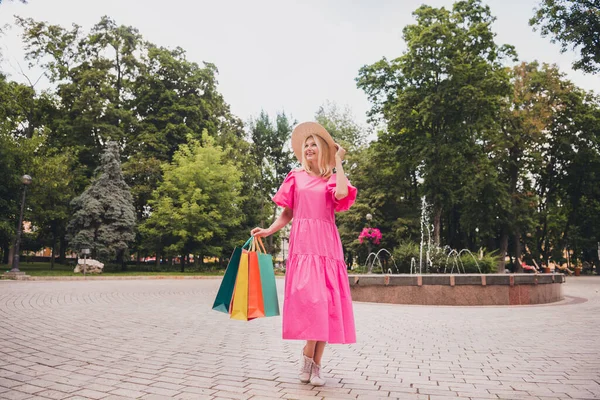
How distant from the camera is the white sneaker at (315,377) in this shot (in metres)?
3.63

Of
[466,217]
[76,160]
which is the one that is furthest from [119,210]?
[466,217]

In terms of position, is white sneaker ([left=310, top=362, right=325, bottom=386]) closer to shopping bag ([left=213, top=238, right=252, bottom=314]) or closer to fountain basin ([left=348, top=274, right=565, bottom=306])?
shopping bag ([left=213, top=238, right=252, bottom=314])

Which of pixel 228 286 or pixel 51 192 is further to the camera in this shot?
pixel 51 192

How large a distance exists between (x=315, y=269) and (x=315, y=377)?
3.16 feet

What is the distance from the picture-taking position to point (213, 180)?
3256cm

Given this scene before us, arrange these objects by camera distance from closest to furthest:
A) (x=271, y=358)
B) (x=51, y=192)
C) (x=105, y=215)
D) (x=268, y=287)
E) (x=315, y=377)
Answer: (x=315, y=377) → (x=268, y=287) → (x=271, y=358) → (x=51, y=192) → (x=105, y=215)

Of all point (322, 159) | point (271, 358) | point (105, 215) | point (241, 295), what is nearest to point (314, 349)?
point (241, 295)

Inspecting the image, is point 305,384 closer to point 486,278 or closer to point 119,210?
point 486,278

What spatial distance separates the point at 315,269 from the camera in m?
3.56

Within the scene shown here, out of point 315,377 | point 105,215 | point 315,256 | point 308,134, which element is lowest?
point 315,377

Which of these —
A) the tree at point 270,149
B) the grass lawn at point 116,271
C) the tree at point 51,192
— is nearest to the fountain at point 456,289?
the grass lawn at point 116,271

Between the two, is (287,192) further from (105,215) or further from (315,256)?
(105,215)

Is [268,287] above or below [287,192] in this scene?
below

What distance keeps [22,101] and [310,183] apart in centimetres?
3213
